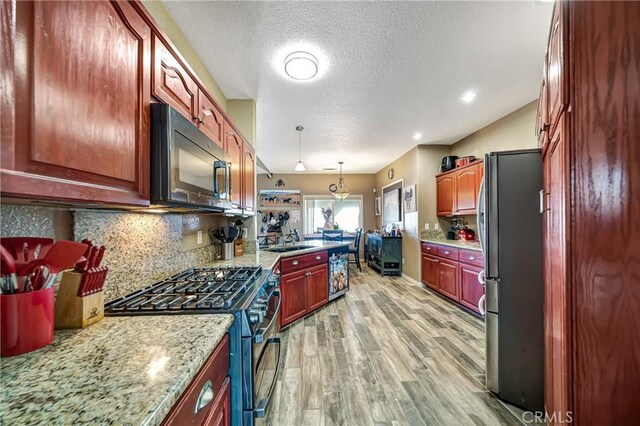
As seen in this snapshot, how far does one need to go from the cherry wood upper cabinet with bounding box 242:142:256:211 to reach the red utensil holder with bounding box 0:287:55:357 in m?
1.69

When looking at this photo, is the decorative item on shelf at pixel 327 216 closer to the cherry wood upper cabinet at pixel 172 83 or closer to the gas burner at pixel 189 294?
the gas burner at pixel 189 294

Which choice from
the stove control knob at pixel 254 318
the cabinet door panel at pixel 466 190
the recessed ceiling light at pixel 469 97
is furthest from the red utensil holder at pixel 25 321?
the cabinet door panel at pixel 466 190

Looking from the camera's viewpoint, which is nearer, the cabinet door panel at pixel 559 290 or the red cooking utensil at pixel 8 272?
the red cooking utensil at pixel 8 272

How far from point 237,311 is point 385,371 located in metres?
1.65

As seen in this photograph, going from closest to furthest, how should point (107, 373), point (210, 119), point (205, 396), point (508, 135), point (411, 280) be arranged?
point (107, 373) < point (205, 396) < point (210, 119) < point (508, 135) < point (411, 280)

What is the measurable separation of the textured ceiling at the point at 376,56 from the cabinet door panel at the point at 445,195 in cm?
98

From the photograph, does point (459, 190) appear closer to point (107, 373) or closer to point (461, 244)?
point (461, 244)

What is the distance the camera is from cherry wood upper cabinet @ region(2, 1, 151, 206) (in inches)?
22.1

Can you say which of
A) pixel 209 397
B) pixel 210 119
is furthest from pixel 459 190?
pixel 209 397

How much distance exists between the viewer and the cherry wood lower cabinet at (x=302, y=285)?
2.83 metres

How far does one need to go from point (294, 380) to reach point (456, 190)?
3634 mm

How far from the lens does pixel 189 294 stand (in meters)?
1.28

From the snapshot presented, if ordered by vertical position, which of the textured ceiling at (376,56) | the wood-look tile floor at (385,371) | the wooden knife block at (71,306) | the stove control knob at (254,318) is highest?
the textured ceiling at (376,56)

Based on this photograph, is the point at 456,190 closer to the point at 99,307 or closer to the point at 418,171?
the point at 418,171
